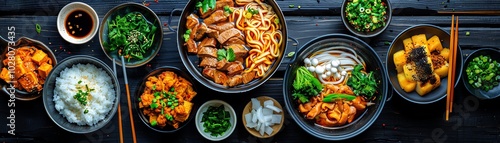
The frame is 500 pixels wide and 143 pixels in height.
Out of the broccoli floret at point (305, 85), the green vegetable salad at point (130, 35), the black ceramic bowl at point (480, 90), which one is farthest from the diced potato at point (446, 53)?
the green vegetable salad at point (130, 35)

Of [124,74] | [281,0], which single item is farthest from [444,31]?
[124,74]

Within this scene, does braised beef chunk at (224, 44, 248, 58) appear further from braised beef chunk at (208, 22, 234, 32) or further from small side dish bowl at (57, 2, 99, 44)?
small side dish bowl at (57, 2, 99, 44)


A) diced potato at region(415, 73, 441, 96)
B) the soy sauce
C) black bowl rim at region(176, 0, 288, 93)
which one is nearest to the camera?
black bowl rim at region(176, 0, 288, 93)

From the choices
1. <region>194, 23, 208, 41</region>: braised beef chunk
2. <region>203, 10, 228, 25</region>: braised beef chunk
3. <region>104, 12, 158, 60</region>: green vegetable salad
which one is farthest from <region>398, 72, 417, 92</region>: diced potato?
<region>104, 12, 158, 60</region>: green vegetable salad

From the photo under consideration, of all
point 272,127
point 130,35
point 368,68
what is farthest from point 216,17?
point 368,68

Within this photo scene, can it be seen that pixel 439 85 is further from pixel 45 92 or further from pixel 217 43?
pixel 45 92

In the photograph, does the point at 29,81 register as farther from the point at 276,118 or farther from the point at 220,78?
the point at 276,118
